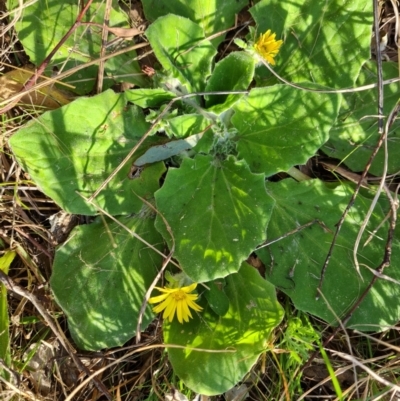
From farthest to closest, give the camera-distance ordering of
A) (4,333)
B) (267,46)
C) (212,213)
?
(4,333) < (267,46) < (212,213)

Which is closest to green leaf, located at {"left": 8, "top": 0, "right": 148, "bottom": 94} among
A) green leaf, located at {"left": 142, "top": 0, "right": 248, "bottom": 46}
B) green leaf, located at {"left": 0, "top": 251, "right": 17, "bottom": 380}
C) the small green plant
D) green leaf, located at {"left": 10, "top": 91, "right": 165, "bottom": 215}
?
the small green plant

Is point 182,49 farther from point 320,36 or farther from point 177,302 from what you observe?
point 177,302

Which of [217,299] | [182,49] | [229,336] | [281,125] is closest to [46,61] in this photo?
[182,49]

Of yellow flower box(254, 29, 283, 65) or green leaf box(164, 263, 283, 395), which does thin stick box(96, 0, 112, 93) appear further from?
green leaf box(164, 263, 283, 395)

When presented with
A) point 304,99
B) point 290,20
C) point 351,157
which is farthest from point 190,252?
point 290,20

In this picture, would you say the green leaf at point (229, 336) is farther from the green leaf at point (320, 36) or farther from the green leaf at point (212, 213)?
the green leaf at point (320, 36)

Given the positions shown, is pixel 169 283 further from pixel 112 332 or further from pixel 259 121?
pixel 259 121

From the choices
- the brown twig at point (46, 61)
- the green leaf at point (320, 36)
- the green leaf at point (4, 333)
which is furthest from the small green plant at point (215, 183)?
the green leaf at point (4, 333)
